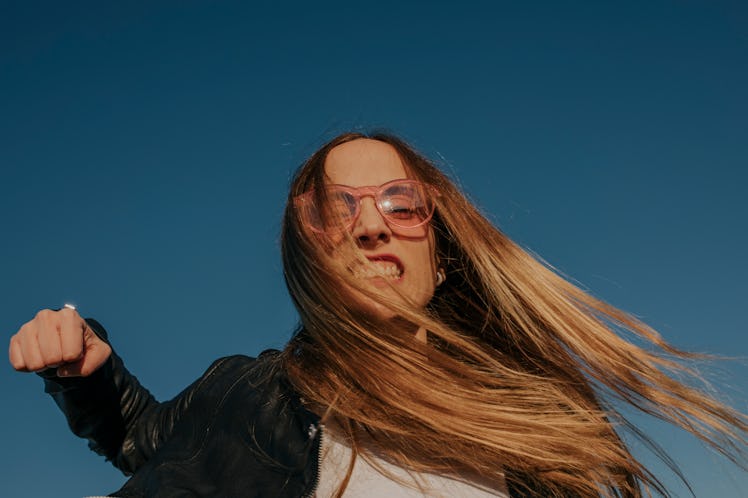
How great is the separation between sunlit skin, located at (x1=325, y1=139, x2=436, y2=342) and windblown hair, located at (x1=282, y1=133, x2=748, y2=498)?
0.26ft

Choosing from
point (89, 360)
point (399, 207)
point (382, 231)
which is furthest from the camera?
point (399, 207)

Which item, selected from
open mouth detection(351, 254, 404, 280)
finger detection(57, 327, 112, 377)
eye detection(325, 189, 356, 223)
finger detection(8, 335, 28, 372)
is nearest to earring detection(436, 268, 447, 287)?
open mouth detection(351, 254, 404, 280)

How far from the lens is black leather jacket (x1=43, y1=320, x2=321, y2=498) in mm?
3102

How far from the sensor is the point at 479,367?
13.3 feet

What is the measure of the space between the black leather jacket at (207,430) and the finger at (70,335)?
1.14 ft

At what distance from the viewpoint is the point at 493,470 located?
340 centimetres

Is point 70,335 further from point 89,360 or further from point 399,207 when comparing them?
point 399,207

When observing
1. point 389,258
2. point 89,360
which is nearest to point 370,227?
point 389,258

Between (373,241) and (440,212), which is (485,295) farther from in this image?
(373,241)

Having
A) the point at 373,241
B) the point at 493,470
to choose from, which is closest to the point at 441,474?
the point at 493,470

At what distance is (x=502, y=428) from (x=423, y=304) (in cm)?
80

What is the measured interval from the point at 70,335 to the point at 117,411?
0.71m

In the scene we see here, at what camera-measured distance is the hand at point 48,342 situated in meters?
2.89

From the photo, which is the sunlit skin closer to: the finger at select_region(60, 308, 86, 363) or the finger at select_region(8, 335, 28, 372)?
the finger at select_region(60, 308, 86, 363)
